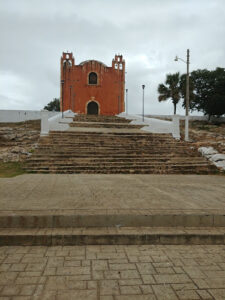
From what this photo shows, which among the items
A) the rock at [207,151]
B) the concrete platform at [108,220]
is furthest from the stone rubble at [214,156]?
the concrete platform at [108,220]

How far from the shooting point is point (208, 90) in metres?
37.1

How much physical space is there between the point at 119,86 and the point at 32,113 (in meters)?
11.3

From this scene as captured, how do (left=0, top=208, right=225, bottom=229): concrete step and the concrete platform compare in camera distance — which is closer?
the concrete platform

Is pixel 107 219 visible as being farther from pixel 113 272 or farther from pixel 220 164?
pixel 220 164

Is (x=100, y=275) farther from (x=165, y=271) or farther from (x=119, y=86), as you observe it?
(x=119, y=86)

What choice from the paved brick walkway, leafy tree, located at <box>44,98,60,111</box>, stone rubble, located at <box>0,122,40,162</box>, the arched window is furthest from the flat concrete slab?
leafy tree, located at <box>44,98,60,111</box>

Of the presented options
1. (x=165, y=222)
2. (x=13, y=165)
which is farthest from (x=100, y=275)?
(x=13, y=165)

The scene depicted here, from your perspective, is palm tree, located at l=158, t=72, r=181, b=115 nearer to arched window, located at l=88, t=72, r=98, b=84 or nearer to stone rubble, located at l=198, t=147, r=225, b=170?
arched window, located at l=88, t=72, r=98, b=84

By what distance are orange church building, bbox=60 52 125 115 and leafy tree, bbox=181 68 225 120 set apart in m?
12.3

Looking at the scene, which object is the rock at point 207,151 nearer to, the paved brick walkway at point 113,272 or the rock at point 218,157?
the rock at point 218,157

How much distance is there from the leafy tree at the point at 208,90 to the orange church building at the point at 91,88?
1231 centimetres

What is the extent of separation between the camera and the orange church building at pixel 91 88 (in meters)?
30.0

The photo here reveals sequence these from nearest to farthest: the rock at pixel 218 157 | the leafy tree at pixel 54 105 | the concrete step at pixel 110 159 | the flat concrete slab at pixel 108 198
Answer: the flat concrete slab at pixel 108 198
the concrete step at pixel 110 159
the rock at pixel 218 157
the leafy tree at pixel 54 105

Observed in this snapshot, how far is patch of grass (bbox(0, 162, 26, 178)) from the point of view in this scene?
8035 millimetres
